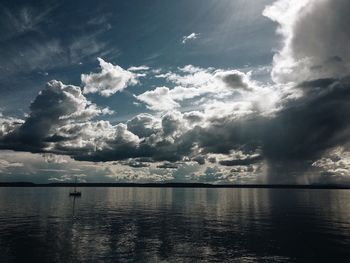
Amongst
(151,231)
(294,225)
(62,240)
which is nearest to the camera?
(62,240)

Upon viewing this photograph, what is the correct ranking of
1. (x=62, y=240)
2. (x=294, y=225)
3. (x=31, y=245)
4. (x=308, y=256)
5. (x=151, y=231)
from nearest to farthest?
(x=308, y=256) < (x=31, y=245) < (x=62, y=240) < (x=151, y=231) < (x=294, y=225)

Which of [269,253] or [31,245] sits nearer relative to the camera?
[269,253]

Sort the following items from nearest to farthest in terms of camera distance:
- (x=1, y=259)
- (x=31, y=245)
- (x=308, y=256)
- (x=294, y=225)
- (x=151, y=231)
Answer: (x=1, y=259), (x=308, y=256), (x=31, y=245), (x=151, y=231), (x=294, y=225)

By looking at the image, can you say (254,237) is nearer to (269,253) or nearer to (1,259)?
(269,253)

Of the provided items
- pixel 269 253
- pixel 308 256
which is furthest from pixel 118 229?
pixel 308 256

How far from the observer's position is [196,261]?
51719 mm

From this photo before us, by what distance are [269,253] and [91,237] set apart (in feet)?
121

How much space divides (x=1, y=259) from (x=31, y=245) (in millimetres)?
9581

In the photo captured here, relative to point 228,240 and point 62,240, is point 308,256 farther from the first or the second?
point 62,240

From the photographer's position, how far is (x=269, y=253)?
5697 centimetres

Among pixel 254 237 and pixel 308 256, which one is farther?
pixel 254 237

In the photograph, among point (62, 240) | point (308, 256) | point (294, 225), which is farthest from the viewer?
point (294, 225)

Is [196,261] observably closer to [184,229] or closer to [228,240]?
[228,240]

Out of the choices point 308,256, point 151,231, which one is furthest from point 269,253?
point 151,231
